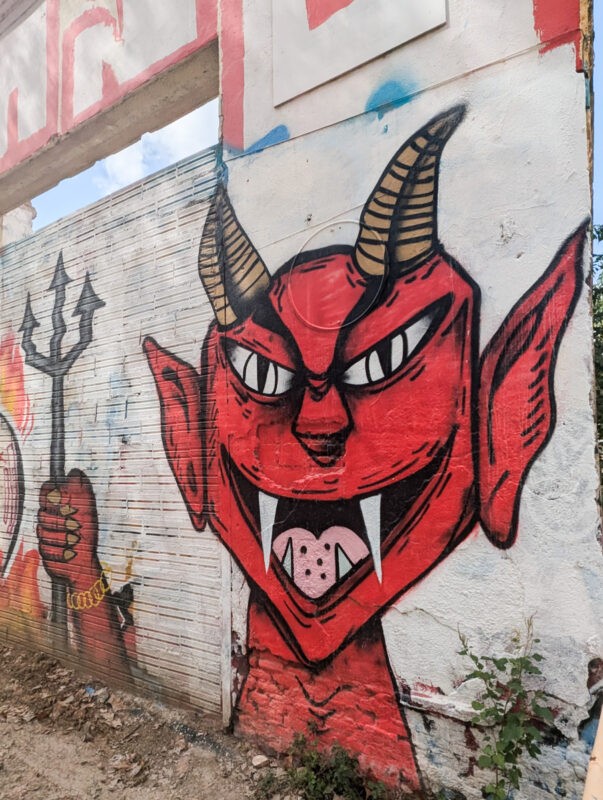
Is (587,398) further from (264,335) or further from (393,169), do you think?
(264,335)

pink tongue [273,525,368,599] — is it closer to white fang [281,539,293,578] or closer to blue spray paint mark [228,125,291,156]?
white fang [281,539,293,578]

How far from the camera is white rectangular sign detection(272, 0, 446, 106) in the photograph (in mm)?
2438

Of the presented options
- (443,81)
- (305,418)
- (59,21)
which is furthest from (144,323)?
(59,21)

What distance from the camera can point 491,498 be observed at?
2107 mm

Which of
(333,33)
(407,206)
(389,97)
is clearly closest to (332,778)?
(407,206)

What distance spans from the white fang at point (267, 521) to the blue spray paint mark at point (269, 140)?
1.82 m

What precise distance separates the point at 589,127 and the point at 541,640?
6.18 feet

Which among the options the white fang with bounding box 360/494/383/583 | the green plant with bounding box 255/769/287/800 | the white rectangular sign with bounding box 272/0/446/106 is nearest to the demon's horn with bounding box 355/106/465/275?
the white rectangular sign with bounding box 272/0/446/106

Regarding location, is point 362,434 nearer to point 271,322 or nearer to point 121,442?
point 271,322

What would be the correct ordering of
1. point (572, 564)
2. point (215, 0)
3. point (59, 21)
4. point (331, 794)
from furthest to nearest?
point (59, 21), point (215, 0), point (331, 794), point (572, 564)

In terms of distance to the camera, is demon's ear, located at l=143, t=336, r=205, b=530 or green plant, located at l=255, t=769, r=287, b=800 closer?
green plant, located at l=255, t=769, r=287, b=800

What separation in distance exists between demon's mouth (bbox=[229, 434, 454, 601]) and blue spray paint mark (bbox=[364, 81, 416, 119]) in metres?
1.52

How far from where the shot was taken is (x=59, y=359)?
4.05 m

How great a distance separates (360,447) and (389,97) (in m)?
1.59
